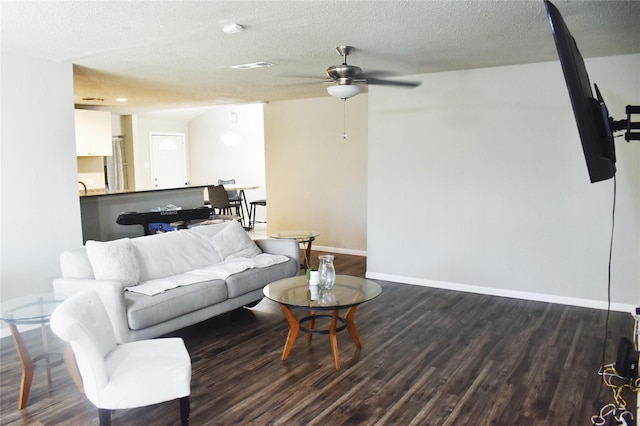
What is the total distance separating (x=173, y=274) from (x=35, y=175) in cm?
148

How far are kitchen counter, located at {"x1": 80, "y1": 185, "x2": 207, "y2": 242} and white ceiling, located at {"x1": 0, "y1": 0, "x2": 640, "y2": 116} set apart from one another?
4.43ft

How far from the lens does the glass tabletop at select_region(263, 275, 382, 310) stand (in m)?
3.29

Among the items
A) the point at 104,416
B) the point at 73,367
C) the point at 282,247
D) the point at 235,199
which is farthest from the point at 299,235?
the point at 235,199

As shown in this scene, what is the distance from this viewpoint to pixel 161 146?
11273 millimetres

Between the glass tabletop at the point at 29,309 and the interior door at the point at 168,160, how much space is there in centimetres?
818

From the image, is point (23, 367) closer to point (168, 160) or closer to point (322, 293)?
point (322, 293)

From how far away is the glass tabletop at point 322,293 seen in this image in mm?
3287

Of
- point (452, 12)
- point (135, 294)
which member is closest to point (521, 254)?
point (452, 12)

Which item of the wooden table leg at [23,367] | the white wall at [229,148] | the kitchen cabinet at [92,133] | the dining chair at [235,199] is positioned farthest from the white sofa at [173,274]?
the white wall at [229,148]

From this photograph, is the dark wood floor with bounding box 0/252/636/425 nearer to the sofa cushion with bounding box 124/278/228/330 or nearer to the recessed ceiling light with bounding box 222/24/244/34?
the sofa cushion with bounding box 124/278/228/330

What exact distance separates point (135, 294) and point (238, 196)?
6.53 m

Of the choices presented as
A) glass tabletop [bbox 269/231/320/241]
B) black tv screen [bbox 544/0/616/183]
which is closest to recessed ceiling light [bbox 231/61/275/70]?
glass tabletop [bbox 269/231/320/241]

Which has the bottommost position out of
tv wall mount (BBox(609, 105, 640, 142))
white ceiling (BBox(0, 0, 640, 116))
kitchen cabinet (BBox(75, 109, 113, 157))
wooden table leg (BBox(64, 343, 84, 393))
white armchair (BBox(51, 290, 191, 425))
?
wooden table leg (BBox(64, 343, 84, 393))

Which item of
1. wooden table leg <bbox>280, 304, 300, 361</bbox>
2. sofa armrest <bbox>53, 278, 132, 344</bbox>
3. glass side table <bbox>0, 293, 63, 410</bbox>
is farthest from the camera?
wooden table leg <bbox>280, 304, 300, 361</bbox>
